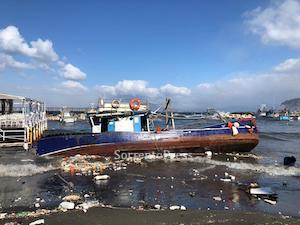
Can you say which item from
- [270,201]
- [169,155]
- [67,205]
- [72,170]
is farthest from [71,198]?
[169,155]

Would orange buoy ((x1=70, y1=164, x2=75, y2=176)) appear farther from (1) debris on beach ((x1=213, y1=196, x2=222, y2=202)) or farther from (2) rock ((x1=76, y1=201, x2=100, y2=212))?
(1) debris on beach ((x1=213, y1=196, x2=222, y2=202))

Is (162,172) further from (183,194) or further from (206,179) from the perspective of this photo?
(183,194)

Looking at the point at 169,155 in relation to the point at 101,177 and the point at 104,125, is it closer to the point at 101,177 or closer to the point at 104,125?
the point at 104,125

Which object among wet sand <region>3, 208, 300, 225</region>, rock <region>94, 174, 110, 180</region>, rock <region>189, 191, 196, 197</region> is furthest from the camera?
rock <region>94, 174, 110, 180</region>

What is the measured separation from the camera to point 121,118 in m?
25.0

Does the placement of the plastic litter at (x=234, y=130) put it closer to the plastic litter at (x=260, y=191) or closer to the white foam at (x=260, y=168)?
the white foam at (x=260, y=168)

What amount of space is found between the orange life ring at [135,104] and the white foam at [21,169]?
25.8 ft

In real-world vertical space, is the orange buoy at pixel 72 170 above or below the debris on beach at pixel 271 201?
above

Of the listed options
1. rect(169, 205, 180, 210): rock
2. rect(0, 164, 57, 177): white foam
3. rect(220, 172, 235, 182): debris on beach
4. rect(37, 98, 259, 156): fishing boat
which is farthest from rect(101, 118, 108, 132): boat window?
rect(169, 205, 180, 210): rock

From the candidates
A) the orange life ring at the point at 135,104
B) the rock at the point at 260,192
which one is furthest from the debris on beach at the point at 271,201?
the orange life ring at the point at 135,104

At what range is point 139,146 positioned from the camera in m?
23.7

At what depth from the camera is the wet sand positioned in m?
9.86

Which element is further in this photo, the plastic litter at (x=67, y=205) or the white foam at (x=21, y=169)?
the white foam at (x=21, y=169)

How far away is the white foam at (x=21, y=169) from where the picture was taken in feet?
55.5
